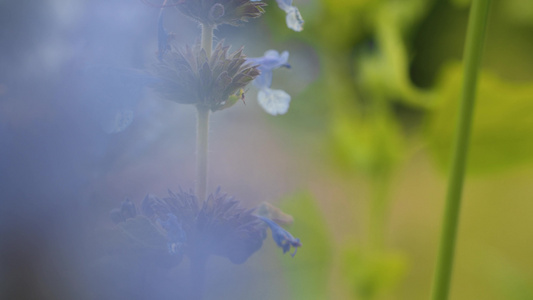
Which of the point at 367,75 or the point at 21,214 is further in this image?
the point at 367,75

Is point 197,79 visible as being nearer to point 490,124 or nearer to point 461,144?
point 461,144

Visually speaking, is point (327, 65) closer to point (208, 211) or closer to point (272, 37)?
point (272, 37)

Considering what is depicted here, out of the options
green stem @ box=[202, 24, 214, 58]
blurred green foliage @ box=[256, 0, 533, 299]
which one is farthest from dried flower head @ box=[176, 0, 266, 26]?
blurred green foliage @ box=[256, 0, 533, 299]

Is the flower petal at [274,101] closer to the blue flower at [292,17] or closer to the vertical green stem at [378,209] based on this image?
the blue flower at [292,17]

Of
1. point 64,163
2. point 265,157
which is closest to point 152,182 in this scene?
point 64,163

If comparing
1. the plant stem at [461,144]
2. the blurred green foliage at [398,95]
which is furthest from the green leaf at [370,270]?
the plant stem at [461,144]
